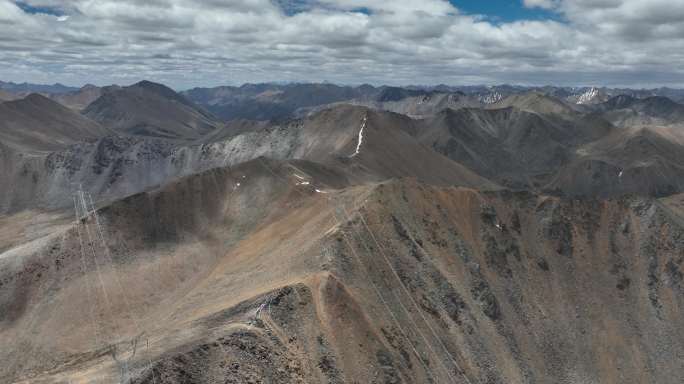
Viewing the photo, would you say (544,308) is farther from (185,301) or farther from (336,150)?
(336,150)

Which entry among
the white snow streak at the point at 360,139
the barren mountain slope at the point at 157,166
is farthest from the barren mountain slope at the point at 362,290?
the barren mountain slope at the point at 157,166

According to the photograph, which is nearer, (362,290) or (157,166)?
(362,290)

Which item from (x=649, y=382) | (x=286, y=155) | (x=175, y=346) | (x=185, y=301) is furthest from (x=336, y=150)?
(x=175, y=346)

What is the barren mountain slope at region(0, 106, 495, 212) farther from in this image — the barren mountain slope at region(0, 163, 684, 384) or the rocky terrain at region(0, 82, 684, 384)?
the barren mountain slope at region(0, 163, 684, 384)

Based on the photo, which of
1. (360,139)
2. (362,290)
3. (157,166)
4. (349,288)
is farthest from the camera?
(157,166)

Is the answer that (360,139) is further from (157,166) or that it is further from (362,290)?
(362,290)

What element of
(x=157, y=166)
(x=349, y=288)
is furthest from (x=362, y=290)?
(x=157, y=166)

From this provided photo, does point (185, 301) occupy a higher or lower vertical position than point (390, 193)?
lower

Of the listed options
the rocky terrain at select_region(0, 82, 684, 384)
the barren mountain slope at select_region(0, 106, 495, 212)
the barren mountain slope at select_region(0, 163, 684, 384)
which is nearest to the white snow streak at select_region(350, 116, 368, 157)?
the barren mountain slope at select_region(0, 106, 495, 212)
